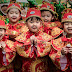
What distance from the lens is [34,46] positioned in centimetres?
349

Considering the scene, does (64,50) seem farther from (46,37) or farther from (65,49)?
(46,37)

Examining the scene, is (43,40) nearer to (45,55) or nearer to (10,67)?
(45,55)

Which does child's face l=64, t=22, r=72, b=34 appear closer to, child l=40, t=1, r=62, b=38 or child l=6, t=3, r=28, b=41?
child l=40, t=1, r=62, b=38

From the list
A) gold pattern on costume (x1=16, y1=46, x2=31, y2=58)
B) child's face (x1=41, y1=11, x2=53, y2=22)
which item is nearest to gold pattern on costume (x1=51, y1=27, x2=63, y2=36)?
child's face (x1=41, y1=11, x2=53, y2=22)

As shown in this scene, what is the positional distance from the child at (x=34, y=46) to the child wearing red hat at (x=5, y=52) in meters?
0.14

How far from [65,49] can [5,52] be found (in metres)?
1.00

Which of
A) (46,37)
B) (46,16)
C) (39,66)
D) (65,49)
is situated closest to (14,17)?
(46,16)

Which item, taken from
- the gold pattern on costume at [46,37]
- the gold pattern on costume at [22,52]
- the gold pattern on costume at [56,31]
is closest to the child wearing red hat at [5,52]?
the gold pattern on costume at [22,52]

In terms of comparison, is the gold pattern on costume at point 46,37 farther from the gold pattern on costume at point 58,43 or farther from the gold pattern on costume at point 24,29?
the gold pattern on costume at point 24,29

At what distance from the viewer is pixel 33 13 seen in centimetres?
360

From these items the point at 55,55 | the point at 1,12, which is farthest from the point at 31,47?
the point at 1,12

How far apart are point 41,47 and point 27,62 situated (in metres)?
0.36

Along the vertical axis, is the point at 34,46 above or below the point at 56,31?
below

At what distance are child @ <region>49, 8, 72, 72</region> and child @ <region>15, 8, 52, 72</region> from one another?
0.17 m
